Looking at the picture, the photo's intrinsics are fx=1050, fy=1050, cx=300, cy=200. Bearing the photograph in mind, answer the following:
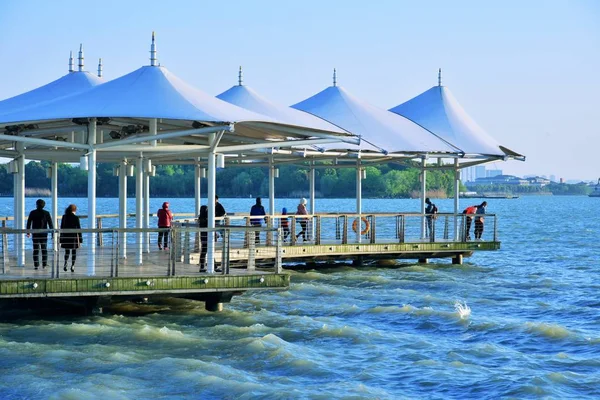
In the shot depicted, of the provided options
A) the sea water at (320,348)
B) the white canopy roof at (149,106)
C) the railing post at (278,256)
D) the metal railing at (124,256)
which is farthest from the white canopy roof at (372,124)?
the railing post at (278,256)

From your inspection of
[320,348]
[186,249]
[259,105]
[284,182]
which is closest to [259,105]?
[259,105]

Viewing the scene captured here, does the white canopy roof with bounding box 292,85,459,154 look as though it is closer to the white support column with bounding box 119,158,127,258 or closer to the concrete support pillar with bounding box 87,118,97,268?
the white support column with bounding box 119,158,127,258

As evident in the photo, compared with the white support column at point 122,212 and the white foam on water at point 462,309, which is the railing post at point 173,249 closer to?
the white support column at point 122,212

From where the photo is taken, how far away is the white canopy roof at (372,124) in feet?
109

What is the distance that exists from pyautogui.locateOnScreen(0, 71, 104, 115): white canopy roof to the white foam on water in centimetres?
1052

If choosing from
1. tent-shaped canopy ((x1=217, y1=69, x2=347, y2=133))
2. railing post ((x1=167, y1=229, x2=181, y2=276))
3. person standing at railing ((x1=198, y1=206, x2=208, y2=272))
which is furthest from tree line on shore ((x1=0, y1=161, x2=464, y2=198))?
railing post ((x1=167, y1=229, x2=181, y2=276))

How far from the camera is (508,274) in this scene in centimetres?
3725

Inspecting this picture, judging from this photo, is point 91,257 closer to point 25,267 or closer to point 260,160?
Result: point 25,267

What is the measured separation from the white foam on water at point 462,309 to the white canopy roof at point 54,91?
10.5 metres

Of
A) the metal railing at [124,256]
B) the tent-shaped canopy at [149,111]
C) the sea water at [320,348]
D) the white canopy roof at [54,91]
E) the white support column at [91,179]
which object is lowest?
the sea water at [320,348]

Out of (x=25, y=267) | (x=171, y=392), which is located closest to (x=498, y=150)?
(x=25, y=267)

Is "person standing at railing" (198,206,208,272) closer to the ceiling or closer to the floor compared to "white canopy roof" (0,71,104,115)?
closer to the floor

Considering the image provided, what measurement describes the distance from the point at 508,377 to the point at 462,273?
16.6 meters

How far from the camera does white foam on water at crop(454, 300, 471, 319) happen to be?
2449 cm
